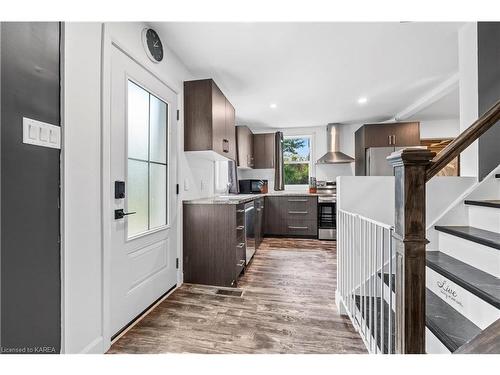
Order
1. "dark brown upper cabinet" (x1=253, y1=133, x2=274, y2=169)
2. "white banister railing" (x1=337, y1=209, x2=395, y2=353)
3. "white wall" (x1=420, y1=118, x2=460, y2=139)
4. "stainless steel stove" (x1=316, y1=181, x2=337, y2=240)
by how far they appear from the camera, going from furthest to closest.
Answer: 1. "dark brown upper cabinet" (x1=253, y1=133, x2=274, y2=169)
2. "white wall" (x1=420, y1=118, x2=460, y2=139)
3. "stainless steel stove" (x1=316, y1=181, x2=337, y2=240)
4. "white banister railing" (x1=337, y1=209, x2=395, y2=353)

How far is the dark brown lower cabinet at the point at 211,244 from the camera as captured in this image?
2.33m

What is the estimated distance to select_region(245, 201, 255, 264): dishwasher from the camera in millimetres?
2871

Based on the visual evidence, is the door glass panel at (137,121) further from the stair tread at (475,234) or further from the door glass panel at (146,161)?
the stair tread at (475,234)

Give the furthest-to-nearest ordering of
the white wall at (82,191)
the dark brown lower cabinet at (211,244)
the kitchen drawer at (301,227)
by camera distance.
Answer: the kitchen drawer at (301,227) < the dark brown lower cabinet at (211,244) < the white wall at (82,191)

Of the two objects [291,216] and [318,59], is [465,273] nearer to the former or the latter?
[318,59]

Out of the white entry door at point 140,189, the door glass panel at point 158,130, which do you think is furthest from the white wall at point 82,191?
the door glass panel at point 158,130

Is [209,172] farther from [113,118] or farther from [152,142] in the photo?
[113,118]

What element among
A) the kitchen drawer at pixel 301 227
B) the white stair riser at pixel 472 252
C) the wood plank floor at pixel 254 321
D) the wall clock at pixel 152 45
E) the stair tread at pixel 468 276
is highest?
the wall clock at pixel 152 45

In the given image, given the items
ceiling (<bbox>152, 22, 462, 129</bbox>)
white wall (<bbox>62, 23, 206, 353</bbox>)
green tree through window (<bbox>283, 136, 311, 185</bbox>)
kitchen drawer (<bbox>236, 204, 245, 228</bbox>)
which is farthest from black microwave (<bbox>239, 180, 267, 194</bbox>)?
white wall (<bbox>62, 23, 206, 353</bbox>)

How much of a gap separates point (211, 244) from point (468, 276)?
196cm

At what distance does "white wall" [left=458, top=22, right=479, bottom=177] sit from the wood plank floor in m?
1.67

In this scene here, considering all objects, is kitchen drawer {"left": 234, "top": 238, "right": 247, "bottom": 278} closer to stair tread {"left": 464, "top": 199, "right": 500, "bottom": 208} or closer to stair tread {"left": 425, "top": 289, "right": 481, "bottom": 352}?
stair tread {"left": 425, "top": 289, "right": 481, "bottom": 352}

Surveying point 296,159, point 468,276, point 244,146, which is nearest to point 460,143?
point 468,276
